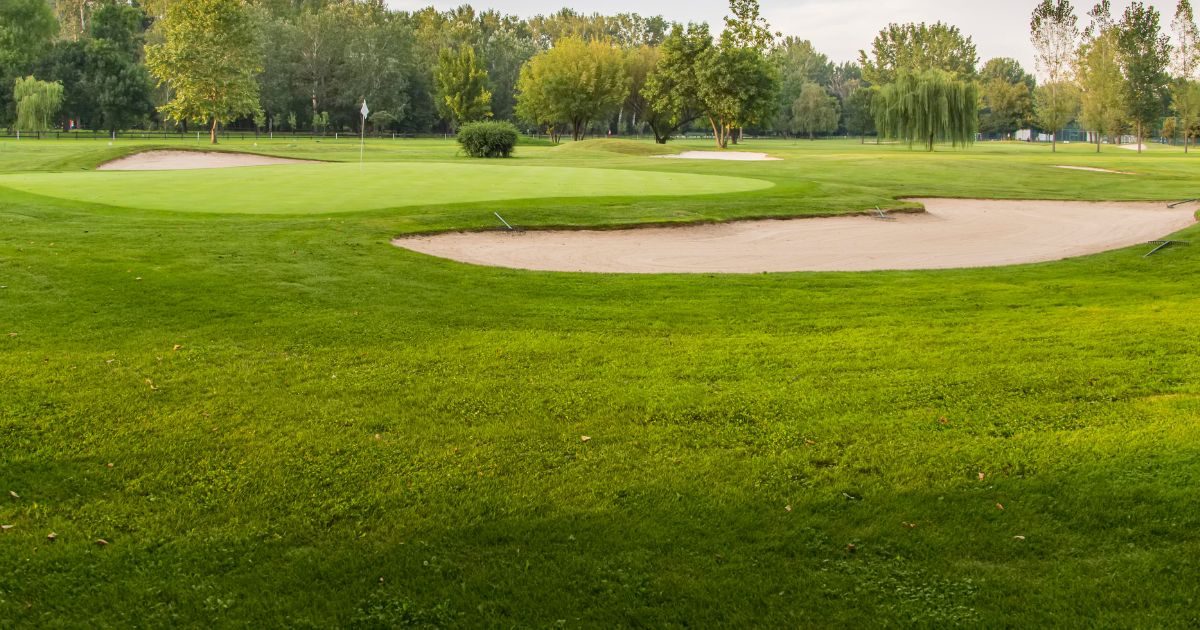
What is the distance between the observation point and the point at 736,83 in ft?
260

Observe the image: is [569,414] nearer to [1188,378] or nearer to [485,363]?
[485,363]

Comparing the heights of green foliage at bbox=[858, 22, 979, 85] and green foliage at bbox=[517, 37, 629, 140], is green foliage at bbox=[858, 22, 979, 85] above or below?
above

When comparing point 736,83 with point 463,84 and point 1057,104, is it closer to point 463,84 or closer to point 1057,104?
point 463,84

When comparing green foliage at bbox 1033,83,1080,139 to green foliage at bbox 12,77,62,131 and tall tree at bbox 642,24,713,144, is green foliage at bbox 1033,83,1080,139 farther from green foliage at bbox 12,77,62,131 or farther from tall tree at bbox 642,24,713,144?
green foliage at bbox 12,77,62,131

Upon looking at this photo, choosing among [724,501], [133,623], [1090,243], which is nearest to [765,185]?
[1090,243]

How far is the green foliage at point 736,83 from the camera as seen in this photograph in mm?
78812

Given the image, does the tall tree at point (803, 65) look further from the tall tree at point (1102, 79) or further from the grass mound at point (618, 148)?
the grass mound at point (618, 148)

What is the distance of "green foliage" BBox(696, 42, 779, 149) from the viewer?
7881 cm

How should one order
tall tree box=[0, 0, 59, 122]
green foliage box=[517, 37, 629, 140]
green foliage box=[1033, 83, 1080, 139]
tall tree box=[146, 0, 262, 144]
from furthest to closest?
green foliage box=[1033, 83, 1080, 139], green foliage box=[517, 37, 629, 140], tall tree box=[0, 0, 59, 122], tall tree box=[146, 0, 262, 144]

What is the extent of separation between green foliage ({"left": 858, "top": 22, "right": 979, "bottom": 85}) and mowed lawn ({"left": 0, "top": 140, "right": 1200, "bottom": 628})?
120 metres

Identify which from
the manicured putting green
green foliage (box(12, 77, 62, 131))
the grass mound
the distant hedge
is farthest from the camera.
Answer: green foliage (box(12, 77, 62, 131))

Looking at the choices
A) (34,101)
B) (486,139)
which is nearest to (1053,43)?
(486,139)

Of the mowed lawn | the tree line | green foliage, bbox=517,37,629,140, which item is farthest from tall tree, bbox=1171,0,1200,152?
the mowed lawn

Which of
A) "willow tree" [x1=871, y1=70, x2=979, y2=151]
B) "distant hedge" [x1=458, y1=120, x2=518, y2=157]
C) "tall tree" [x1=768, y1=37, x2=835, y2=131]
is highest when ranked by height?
"tall tree" [x1=768, y1=37, x2=835, y2=131]
